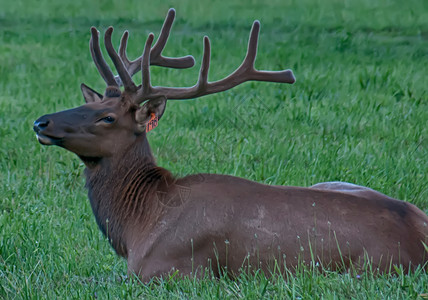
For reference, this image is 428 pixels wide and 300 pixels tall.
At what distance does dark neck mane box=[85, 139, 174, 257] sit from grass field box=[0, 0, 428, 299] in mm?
255

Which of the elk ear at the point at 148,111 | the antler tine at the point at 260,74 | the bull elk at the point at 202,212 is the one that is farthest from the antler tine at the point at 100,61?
the antler tine at the point at 260,74

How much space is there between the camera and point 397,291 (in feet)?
14.6

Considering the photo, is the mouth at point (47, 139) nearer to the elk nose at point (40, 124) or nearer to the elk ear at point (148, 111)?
the elk nose at point (40, 124)

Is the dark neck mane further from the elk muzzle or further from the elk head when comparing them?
the elk muzzle

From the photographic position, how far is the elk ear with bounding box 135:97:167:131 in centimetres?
574

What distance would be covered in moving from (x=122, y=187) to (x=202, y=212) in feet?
2.17

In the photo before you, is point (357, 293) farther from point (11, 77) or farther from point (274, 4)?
point (274, 4)

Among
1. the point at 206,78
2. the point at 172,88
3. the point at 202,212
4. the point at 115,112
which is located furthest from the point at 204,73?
the point at 202,212

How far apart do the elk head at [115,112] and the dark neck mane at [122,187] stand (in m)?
0.07

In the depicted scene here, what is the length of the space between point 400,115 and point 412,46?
585cm

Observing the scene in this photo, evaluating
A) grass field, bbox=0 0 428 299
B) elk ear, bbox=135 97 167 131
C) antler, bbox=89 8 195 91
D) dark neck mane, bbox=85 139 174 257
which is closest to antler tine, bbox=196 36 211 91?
elk ear, bbox=135 97 167 131

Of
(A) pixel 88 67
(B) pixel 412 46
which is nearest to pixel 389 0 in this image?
(B) pixel 412 46

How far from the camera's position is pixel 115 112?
5.69 meters

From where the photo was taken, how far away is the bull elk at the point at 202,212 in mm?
5137
